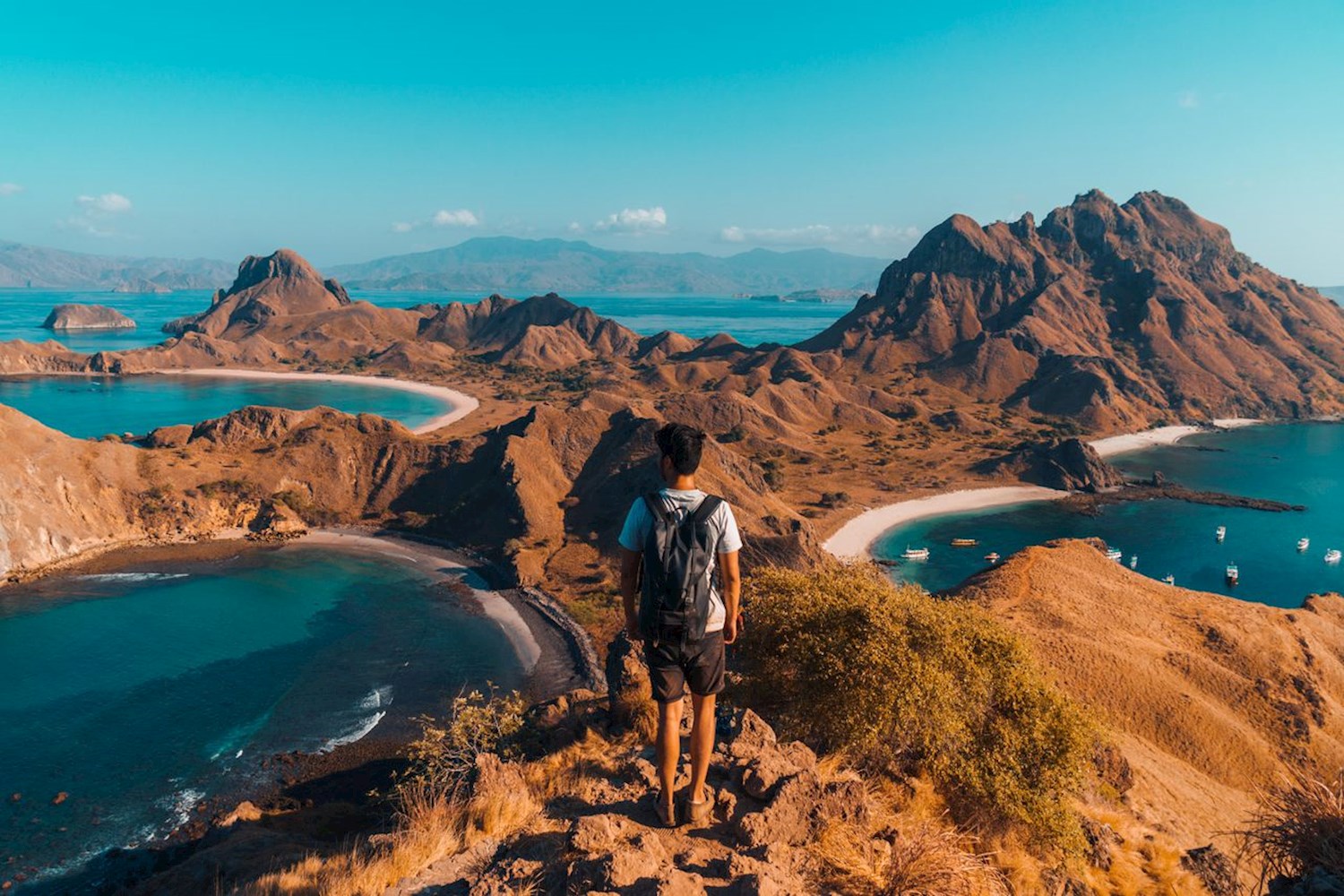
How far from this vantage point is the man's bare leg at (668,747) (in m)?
7.35

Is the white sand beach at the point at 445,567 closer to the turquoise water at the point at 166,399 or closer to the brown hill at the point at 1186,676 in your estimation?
the brown hill at the point at 1186,676

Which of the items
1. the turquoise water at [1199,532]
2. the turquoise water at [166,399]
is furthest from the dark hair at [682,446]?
the turquoise water at [166,399]

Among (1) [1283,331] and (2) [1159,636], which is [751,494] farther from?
(1) [1283,331]

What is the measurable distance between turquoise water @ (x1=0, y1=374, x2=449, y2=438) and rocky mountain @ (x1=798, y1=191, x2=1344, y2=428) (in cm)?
10206

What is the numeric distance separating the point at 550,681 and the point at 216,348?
19007cm

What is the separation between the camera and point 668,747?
7.56 meters

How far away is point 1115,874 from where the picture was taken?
1461 cm

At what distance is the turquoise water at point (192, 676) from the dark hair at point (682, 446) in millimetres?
34224

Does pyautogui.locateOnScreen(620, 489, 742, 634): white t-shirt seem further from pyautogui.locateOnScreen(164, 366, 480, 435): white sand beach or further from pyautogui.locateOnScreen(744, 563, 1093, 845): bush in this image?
pyautogui.locateOnScreen(164, 366, 480, 435): white sand beach

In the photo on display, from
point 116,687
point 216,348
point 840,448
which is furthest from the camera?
point 216,348

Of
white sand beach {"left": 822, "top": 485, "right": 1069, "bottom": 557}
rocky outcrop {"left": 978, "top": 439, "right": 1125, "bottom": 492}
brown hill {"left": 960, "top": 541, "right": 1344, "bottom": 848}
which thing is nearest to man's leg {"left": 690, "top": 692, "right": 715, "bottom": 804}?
brown hill {"left": 960, "top": 541, "right": 1344, "bottom": 848}

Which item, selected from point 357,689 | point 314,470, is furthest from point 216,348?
point 357,689

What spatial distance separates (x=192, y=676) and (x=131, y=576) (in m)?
19.0

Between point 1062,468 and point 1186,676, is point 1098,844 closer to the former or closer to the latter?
point 1186,676
